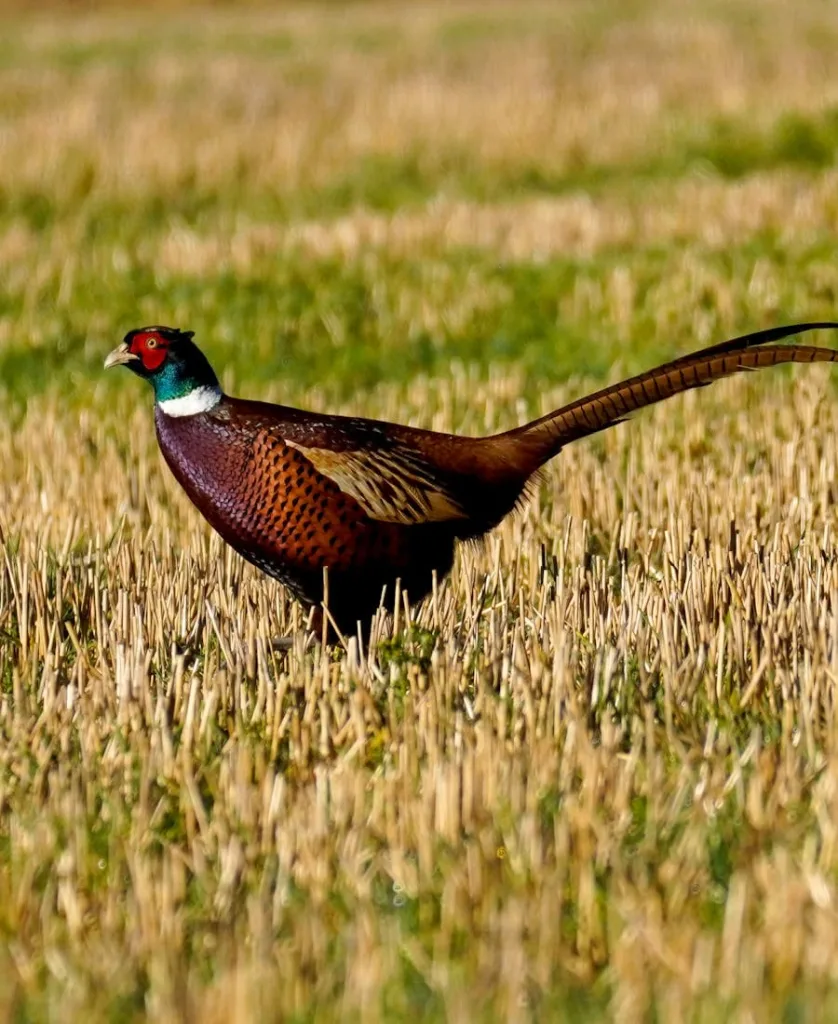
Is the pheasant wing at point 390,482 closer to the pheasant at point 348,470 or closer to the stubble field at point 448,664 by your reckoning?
the pheasant at point 348,470

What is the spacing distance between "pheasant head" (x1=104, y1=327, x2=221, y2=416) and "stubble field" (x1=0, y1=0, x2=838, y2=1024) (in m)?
0.55

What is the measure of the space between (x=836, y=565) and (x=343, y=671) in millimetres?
1649

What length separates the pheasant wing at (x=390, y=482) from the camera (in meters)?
4.84

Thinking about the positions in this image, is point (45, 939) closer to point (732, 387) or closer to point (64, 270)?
point (732, 387)

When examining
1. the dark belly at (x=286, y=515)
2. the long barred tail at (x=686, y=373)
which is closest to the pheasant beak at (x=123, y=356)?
the dark belly at (x=286, y=515)

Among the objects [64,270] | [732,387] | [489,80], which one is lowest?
[732,387]

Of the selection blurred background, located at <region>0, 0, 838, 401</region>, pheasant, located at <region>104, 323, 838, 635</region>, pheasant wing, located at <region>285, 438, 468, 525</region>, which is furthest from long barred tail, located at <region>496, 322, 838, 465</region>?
blurred background, located at <region>0, 0, 838, 401</region>

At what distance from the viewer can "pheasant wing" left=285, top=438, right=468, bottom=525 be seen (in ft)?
15.9

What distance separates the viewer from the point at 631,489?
667 cm

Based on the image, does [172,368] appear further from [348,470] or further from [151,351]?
[348,470]

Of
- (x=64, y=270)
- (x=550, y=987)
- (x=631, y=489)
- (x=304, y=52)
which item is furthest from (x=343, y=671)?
(x=304, y=52)

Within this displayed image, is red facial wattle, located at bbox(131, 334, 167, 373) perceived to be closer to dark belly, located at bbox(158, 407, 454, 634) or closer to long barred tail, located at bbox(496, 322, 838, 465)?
dark belly, located at bbox(158, 407, 454, 634)

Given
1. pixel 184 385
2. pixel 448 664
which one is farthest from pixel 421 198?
pixel 448 664

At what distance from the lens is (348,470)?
4.86 metres
